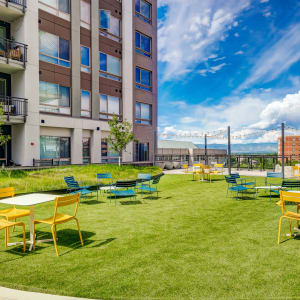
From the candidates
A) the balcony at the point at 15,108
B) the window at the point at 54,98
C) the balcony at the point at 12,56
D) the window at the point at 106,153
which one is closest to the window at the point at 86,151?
the window at the point at 106,153

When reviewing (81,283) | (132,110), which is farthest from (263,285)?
(132,110)

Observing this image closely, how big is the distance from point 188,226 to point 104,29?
810 inches

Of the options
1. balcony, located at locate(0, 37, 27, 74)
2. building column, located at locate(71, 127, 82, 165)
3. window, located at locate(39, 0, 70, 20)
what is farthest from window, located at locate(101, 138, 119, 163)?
window, located at locate(39, 0, 70, 20)

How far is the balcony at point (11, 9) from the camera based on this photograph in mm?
15324

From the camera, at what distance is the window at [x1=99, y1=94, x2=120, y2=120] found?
2177cm

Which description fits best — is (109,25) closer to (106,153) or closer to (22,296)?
(106,153)

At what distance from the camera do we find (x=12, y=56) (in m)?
15.7

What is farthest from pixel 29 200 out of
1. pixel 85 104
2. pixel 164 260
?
pixel 85 104

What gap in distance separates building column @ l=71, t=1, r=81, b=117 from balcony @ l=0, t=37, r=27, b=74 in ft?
12.7

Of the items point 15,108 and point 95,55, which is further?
point 95,55

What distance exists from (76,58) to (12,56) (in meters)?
4.86

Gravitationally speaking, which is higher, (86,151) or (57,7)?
(57,7)

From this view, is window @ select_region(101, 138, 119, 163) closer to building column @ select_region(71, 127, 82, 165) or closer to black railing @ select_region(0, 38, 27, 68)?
building column @ select_region(71, 127, 82, 165)

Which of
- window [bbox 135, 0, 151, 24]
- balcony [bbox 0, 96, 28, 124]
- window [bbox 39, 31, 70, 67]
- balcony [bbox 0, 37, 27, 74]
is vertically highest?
window [bbox 135, 0, 151, 24]
